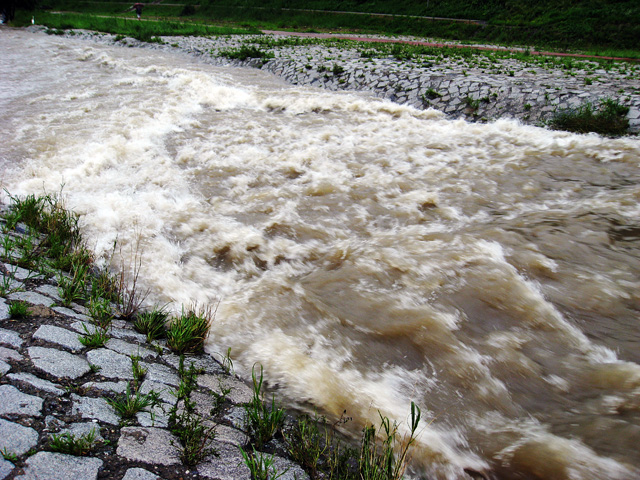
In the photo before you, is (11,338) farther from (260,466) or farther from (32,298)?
(260,466)

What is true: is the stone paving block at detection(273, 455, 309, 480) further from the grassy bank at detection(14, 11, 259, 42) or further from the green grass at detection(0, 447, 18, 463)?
the grassy bank at detection(14, 11, 259, 42)

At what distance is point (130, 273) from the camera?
14.3 feet

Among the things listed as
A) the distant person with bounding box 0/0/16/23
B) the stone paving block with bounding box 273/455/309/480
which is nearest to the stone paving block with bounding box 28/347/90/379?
the stone paving block with bounding box 273/455/309/480

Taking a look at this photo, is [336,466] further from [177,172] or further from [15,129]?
[15,129]

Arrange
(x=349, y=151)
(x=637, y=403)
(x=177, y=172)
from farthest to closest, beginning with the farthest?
(x=349, y=151) < (x=177, y=172) < (x=637, y=403)

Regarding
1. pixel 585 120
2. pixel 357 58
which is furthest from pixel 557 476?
pixel 357 58

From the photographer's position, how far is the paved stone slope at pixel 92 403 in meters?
1.99

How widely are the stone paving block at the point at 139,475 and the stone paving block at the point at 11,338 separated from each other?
1.31 meters

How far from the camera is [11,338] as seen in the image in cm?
272

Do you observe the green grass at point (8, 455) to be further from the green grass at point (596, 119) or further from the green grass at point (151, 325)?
the green grass at point (596, 119)

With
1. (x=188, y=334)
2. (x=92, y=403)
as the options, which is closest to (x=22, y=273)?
(x=188, y=334)

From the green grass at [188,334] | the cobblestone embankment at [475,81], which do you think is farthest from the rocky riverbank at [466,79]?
the green grass at [188,334]

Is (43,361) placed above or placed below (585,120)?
below

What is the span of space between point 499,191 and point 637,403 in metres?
4.28
